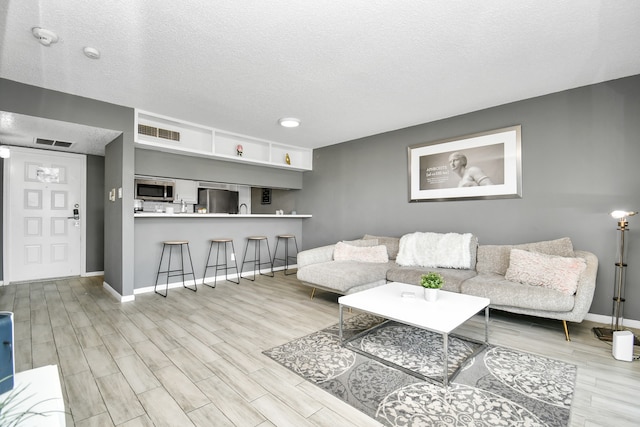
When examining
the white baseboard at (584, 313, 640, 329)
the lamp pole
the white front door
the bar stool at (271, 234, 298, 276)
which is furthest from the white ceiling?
the bar stool at (271, 234, 298, 276)

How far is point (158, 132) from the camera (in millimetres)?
4258

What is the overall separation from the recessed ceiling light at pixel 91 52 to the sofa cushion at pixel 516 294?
407 centimetres

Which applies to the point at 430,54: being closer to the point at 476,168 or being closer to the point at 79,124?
the point at 476,168

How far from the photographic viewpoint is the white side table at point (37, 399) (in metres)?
0.82

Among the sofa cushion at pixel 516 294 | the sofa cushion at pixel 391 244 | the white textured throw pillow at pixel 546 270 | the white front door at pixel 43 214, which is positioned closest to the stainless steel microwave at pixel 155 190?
the white front door at pixel 43 214

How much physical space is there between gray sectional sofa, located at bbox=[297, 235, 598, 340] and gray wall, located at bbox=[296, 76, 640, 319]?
1.05 ft

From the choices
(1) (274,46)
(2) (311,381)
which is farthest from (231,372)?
(1) (274,46)

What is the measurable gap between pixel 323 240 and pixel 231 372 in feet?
12.5

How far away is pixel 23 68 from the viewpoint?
8.87ft

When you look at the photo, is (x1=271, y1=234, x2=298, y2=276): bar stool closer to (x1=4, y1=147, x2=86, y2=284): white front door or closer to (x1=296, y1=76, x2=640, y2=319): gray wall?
(x1=296, y1=76, x2=640, y2=319): gray wall

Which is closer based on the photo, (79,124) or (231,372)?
(231,372)

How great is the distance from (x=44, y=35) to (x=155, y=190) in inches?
136

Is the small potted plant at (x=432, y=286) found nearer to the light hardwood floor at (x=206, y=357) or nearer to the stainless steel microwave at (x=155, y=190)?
the light hardwood floor at (x=206, y=357)

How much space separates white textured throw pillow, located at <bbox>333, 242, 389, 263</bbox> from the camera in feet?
13.6
